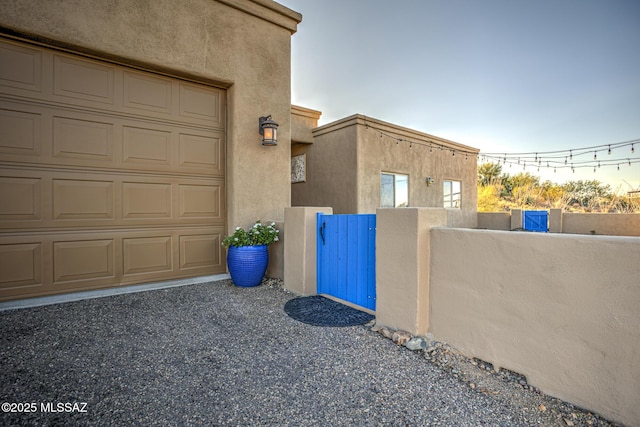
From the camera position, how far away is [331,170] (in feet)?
26.1

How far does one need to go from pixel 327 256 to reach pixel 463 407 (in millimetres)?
2233

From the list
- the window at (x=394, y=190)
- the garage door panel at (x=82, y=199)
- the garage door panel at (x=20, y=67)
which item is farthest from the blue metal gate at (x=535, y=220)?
the garage door panel at (x=20, y=67)

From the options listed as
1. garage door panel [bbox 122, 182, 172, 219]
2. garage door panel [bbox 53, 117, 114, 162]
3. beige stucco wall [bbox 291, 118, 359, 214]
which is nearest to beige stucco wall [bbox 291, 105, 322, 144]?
beige stucco wall [bbox 291, 118, 359, 214]

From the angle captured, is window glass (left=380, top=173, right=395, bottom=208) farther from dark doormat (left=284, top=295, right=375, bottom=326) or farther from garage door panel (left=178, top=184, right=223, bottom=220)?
dark doormat (left=284, top=295, right=375, bottom=326)

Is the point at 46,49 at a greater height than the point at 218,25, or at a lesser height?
lesser

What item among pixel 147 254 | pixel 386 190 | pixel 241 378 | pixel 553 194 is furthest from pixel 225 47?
pixel 553 194

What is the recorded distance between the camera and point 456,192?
10.4 m

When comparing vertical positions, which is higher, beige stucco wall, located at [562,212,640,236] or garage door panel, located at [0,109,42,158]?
garage door panel, located at [0,109,42,158]

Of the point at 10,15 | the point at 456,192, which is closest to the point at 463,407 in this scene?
the point at 10,15

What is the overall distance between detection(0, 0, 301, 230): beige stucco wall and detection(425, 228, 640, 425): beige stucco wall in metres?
3.38

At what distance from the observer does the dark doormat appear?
9.65 feet

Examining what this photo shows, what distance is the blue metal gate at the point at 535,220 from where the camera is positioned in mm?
8805

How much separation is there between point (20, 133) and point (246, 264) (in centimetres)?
309

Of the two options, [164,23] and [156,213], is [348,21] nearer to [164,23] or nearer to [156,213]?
[164,23]
